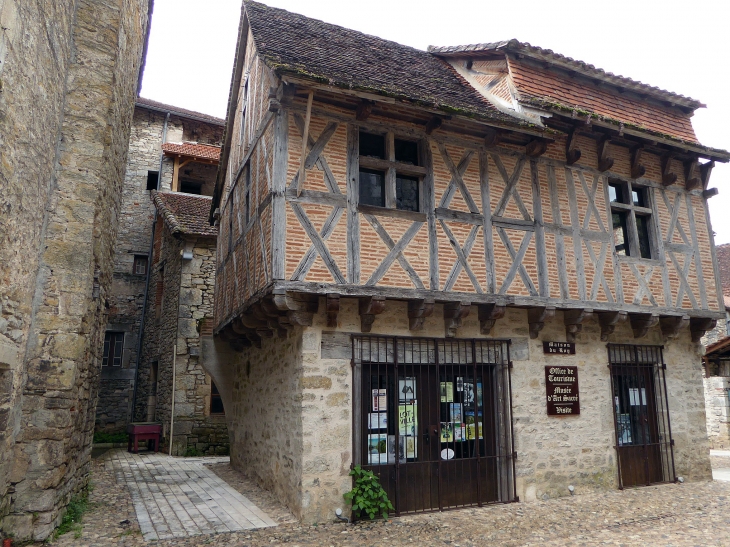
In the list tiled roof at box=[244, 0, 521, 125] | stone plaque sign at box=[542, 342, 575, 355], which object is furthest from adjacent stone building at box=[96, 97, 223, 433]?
stone plaque sign at box=[542, 342, 575, 355]

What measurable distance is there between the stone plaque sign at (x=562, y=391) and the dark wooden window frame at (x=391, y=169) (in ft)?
9.97

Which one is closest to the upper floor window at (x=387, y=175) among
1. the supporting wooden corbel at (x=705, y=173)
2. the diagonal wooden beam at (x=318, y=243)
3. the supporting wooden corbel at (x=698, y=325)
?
the diagonal wooden beam at (x=318, y=243)

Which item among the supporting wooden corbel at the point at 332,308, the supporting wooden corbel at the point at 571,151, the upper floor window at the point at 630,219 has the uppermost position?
the supporting wooden corbel at the point at 571,151

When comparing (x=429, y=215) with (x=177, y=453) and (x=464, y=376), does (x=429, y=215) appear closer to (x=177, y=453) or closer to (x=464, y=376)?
(x=464, y=376)

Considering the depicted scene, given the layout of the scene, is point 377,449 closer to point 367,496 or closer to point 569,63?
point 367,496

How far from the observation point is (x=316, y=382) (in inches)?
240

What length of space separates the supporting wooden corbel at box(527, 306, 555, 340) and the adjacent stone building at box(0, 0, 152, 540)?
5632 millimetres

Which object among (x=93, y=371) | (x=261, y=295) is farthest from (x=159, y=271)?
(x=261, y=295)

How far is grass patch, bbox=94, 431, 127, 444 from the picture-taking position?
14.0m

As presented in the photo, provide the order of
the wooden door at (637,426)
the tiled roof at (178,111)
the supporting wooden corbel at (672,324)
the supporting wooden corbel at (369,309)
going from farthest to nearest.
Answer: the tiled roof at (178,111), the supporting wooden corbel at (672,324), the wooden door at (637,426), the supporting wooden corbel at (369,309)

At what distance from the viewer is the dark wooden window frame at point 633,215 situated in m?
8.30

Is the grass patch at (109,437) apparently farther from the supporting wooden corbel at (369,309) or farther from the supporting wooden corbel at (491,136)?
the supporting wooden corbel at (491,136)

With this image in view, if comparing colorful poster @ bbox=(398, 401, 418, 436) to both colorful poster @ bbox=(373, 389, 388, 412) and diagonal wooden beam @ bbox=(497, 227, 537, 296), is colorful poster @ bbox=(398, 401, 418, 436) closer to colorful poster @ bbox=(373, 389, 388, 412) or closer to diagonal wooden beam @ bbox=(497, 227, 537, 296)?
colorful poster @ bbox=(373, 389, 388, 412)

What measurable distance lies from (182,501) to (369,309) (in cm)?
368
